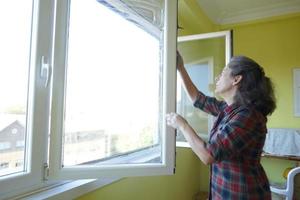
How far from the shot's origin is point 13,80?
988 mm

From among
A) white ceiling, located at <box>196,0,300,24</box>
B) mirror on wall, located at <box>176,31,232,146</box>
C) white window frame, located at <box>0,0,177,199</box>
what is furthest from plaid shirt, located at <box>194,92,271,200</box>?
white ceiling, located at <box>196,0,300,24</box>

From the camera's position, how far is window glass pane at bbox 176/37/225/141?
243 centimetres

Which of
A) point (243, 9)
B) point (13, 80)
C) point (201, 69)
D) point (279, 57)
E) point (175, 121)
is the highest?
point (243, 9)

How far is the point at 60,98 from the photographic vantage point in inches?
42.6

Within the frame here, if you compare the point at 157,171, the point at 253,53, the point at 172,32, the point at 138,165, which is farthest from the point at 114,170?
the point at 253,53

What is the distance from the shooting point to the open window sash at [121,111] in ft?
3.51

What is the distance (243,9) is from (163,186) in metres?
2.28

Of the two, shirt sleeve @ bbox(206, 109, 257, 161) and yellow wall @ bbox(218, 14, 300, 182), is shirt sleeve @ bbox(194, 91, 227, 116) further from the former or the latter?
yellow wall @ bbox(218, 14, 300, 182)

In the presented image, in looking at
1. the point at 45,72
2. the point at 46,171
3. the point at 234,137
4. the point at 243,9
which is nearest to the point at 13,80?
the point at 45,72

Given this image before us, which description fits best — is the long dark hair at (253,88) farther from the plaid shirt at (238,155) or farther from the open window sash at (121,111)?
the open window sash at (121,111)

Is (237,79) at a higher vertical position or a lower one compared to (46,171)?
higher

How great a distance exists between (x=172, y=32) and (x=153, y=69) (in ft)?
0.94

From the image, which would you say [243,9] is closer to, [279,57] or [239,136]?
[279,57]

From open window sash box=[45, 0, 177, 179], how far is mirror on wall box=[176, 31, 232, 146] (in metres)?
0.83
